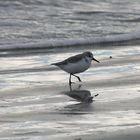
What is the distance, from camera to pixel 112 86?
8734 millimetres

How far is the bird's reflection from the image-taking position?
8.00 meters

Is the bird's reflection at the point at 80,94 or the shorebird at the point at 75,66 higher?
the shorebird at the point at 75,66

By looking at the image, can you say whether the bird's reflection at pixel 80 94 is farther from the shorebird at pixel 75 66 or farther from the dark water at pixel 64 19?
the dark water at pixel 64 19

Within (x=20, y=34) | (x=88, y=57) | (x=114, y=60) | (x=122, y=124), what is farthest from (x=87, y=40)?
(x=122, y=124)

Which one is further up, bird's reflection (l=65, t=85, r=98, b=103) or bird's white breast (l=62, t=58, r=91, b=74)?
bird's white breast (l=62, t=58, r=91, b=74)

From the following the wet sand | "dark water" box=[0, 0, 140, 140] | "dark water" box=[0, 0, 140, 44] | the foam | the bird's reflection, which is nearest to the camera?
the wet sand

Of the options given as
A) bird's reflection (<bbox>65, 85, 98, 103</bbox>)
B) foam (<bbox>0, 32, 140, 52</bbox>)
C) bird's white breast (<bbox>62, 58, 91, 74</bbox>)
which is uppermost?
bird's white breast (<bbox>62, 58, 91, 74</bbox>)

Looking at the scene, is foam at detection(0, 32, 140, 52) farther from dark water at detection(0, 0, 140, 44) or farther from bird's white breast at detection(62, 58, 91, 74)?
bird's white breast at detection(62, 58, 91, 74)

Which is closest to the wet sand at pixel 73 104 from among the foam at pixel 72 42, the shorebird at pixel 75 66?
the shorebird at pixel 75 66

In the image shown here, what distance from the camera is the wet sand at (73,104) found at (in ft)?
20.2

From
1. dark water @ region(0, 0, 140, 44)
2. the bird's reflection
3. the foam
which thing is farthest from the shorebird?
dark water @ region(0, 0, 140, 44)

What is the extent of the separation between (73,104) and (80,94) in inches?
30.3

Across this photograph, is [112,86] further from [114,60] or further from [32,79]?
[114,60]

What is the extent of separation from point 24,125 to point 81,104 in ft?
4.50
